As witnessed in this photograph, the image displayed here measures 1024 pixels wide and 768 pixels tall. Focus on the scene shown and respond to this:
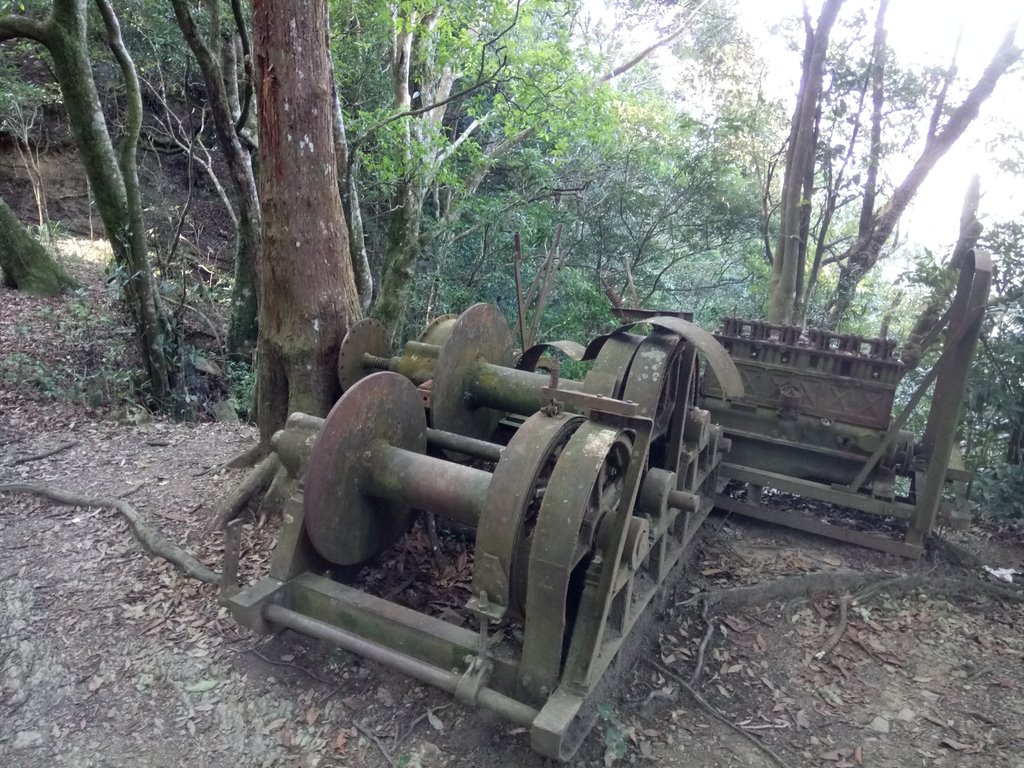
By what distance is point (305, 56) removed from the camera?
433 centimetres

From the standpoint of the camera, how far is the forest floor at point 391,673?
10.3 ft

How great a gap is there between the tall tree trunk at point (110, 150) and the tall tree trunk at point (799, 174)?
7055 millimetres

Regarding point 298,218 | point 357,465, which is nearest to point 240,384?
point 298,218

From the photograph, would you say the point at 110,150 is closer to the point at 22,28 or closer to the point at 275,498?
the point at 22,28

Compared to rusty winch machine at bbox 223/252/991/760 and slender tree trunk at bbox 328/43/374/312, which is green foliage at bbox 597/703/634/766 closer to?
rusty winch machine at bbox 223/252/991/760

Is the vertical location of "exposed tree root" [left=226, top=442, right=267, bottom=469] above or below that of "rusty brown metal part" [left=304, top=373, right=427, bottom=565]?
below

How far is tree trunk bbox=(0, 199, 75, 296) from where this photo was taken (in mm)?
9812

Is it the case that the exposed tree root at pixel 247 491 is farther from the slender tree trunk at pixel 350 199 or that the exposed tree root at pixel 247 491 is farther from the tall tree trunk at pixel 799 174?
the tall tree trunk at pixel 799 174

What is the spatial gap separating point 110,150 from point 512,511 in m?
6.52

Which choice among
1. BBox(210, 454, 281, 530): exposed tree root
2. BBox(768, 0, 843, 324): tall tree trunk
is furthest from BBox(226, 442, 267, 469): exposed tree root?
BBox(768, 0, 843, 324): tall tree trunk

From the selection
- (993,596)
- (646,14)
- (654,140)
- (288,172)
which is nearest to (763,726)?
(993,596)

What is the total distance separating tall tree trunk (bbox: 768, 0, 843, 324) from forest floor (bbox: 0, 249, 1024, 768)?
3.57 meters

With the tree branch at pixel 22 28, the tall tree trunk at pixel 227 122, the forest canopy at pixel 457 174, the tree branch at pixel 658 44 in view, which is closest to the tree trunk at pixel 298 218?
the forest canopy at pixel 457 174

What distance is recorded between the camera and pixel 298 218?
4410 mm
